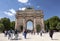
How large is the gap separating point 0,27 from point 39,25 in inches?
692

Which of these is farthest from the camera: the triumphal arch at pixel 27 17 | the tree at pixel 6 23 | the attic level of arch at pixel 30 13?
the tree at pixel 6 23

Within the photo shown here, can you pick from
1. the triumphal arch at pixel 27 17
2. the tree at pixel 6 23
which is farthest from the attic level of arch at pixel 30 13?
the tree at pixel 6 23

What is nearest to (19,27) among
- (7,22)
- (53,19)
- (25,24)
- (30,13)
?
(25,24)

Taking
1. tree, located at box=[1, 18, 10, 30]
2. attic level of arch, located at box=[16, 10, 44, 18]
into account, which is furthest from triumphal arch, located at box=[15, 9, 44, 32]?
tree, located at box=[1, 18, 10, 30]

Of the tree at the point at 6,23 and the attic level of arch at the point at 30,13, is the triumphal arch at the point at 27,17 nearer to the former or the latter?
the attic level of arch at the point at 30,13

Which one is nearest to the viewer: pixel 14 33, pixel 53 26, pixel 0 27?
pixel 14 33

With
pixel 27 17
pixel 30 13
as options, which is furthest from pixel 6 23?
pixel 30 13

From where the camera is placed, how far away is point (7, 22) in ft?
316

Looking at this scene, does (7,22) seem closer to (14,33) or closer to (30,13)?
(30,13)

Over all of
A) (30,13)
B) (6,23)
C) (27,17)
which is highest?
(30,13)

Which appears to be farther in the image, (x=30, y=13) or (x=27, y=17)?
(x=27, y=17)

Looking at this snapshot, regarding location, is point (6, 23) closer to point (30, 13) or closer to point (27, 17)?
point (27, 17)

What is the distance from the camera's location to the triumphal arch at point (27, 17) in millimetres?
77694

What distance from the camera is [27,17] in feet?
259
